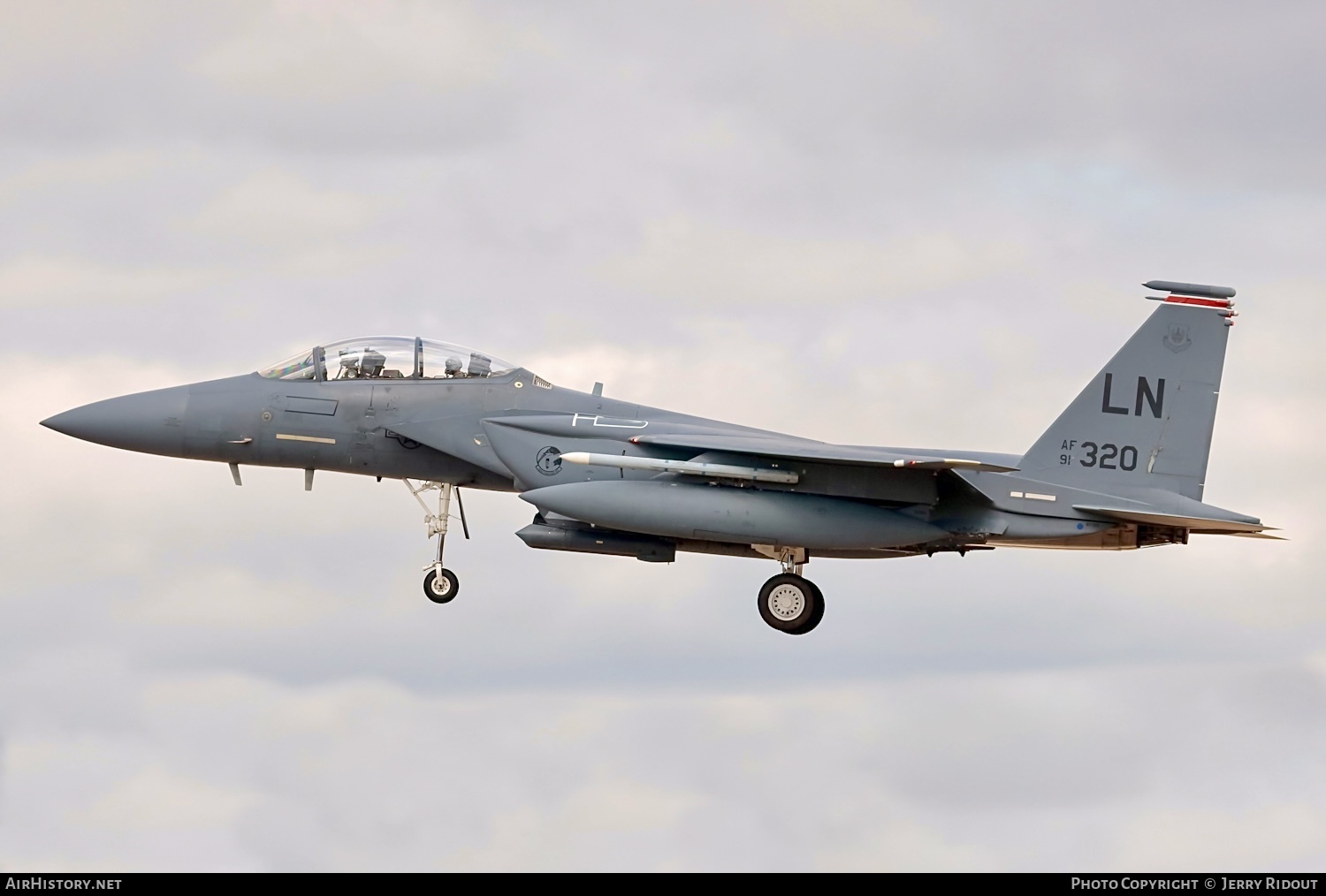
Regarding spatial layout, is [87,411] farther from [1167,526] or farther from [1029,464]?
[1167,526]

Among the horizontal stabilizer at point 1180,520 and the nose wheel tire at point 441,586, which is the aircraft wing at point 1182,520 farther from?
the nose wheel tire at point 441,586

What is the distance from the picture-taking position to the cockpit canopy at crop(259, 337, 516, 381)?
24.7 m

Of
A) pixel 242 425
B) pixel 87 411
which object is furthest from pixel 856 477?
pixel 87 411

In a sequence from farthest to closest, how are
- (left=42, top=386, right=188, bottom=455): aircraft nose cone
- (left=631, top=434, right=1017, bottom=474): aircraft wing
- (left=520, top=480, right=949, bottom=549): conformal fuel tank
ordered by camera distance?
1. (left=42, top=386, right=188, bottom=455): aircraft nose cone
2. (left=520, top=480, right=949, bottom=549): conformal fuel tank
3. (left=631, top=434, right=1017, bottom=474): aircraft wing

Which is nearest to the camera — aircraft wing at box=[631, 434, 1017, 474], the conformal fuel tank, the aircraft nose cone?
aircraft wing at box=[631, 434, 1017, 474]

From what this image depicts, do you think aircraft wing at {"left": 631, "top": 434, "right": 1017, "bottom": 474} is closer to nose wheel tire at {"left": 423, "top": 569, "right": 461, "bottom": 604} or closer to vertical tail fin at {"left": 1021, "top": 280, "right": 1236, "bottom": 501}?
vertical tail fin at {"left": 1021, "top": 280, "right": 1236, "bottom": 501}

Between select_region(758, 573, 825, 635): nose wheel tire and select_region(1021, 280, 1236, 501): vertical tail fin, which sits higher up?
select_region(1021, 280, 1236, 501): vertical tail fin

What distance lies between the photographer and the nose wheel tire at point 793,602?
2398cm

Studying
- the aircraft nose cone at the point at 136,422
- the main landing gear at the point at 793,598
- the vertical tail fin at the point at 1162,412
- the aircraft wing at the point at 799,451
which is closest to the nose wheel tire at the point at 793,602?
the main landing gear at the point at 793,598

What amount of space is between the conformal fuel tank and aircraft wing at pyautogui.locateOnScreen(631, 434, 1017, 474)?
21.0 inches

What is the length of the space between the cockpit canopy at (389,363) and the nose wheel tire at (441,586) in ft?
8.12

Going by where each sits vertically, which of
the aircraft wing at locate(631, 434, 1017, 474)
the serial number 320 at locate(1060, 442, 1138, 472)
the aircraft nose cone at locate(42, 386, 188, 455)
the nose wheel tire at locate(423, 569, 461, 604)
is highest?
the serial number 320 at locate(1060, 442, 1138, 472)

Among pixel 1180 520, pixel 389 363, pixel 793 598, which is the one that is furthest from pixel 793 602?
pixel 389 363

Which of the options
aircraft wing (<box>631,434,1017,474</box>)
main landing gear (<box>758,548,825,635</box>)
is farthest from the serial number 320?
main landing gear (<box>758,548,825,635</box>)
